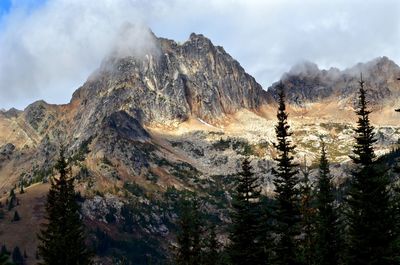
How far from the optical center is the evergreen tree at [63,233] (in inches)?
2277

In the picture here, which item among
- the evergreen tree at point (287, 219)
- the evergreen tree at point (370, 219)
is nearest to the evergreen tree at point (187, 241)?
the evergreen tree at point (287, 219)

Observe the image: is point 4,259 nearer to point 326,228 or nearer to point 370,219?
point 370,219

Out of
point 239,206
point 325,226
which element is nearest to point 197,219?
point 325,226

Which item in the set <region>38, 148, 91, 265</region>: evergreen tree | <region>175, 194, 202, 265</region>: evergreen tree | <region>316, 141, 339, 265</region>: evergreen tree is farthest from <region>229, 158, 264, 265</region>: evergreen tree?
<region>38, 148, 91, 265</region>: evergreen tree

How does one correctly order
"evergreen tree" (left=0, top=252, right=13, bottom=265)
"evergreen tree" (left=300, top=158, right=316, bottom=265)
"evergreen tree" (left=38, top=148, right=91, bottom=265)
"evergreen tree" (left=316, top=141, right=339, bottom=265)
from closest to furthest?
"evergreen tree" (left=0, top=252, right=13, bottom=265)
"evergreen tree" (left=300, top=158, right=316, bottom=265)
"evergreen tree" (left=38, top=148, right=91, bottom=265)
"evergreen tree" (left=316, top=141, right=339, bottom=265)

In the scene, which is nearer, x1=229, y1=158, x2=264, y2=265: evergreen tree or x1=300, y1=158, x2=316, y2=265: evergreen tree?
x1=229, y1=158, x2=264, y2=265: evergreen tree

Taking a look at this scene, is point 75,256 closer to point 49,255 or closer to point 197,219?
point 49,255

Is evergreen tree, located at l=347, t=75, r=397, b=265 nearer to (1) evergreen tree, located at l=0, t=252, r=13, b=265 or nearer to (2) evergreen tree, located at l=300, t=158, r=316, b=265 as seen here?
(2) evergreen tree, located at l=300, t=158, r=316, b=265

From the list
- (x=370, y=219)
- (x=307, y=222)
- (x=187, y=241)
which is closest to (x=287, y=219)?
(x=307, y=222)

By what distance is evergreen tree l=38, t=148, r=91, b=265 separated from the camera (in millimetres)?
57847

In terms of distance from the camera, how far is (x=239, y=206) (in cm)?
5512

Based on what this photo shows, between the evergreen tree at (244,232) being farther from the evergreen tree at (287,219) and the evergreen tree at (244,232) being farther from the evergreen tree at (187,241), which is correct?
the evergreen tree at (187,241)

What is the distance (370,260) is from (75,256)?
2853cm

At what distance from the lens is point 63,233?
5950 centimetres
